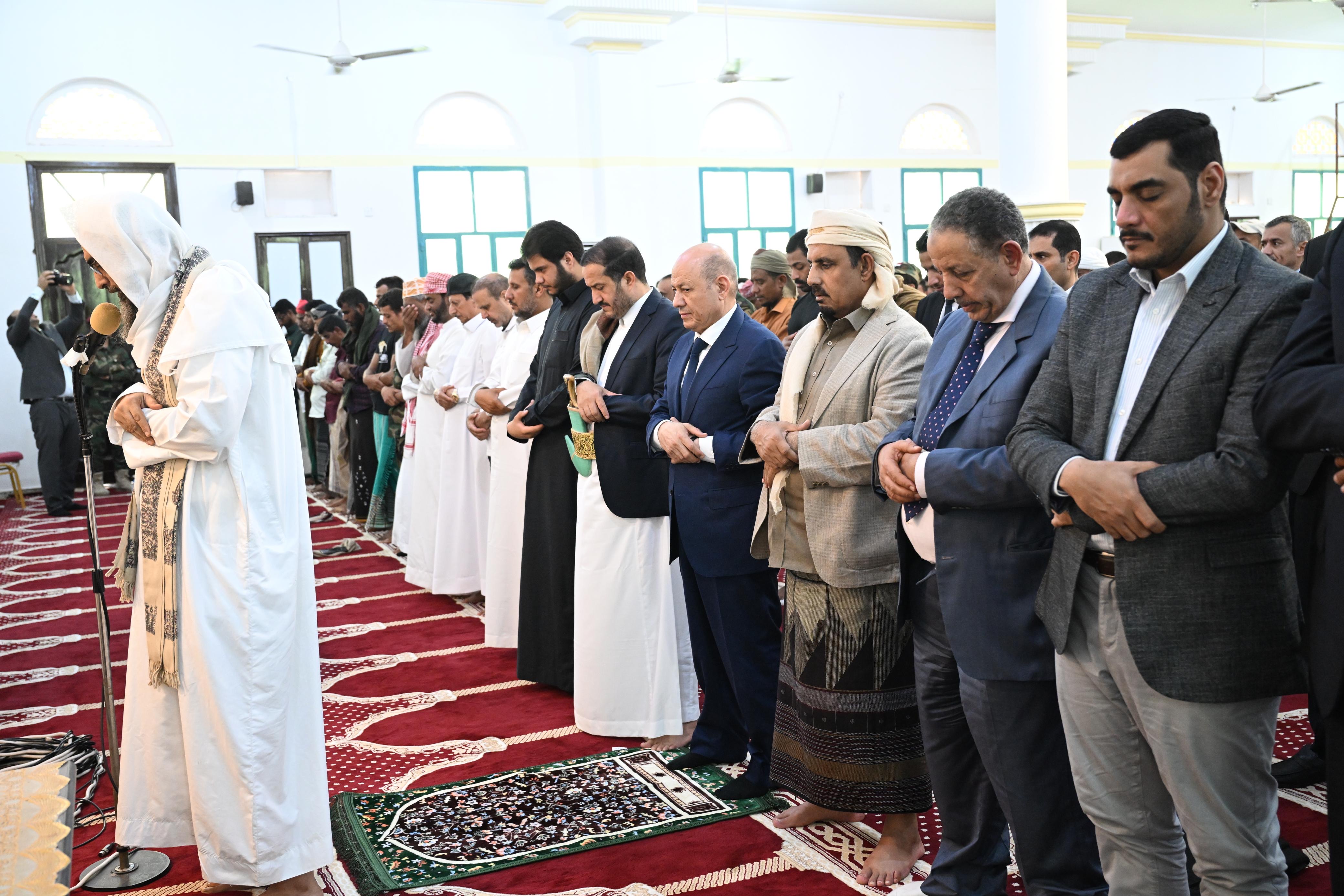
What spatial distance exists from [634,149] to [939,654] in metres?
12.5

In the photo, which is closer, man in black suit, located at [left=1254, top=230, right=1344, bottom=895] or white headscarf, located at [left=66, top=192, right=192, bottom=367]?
man in black suit, located at [left=1254, top=230, right=1344, bottom=895]

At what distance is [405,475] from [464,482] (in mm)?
1085

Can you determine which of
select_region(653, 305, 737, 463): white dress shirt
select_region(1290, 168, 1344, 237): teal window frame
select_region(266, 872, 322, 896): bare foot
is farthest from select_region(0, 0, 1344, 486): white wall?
select_region(266, 872, 322, 896): bare foot

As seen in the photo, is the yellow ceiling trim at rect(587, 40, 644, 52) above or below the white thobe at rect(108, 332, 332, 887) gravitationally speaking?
above

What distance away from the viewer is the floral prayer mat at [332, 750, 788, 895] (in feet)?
9.62

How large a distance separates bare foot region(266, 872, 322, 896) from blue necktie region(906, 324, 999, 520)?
1.73 metres

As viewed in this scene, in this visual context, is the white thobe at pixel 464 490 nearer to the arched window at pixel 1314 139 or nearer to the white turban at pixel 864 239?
the white turban at pixel 864 239

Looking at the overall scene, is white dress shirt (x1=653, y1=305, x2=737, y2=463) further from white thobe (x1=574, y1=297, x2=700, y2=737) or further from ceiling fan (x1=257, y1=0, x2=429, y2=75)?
ceiling fan (x1=257, y1=0, x2=429, y2=75)

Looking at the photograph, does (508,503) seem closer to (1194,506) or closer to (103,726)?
(103,726)

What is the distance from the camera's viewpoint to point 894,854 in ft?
8.93

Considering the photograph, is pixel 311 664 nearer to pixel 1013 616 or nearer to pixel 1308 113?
pixel 1013 616

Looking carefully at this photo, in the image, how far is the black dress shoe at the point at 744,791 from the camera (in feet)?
10.6

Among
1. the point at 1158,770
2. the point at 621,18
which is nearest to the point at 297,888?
the point at 1158,770

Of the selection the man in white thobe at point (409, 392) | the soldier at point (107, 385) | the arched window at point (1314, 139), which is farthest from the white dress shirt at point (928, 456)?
the arched window at point (1314, 139)
